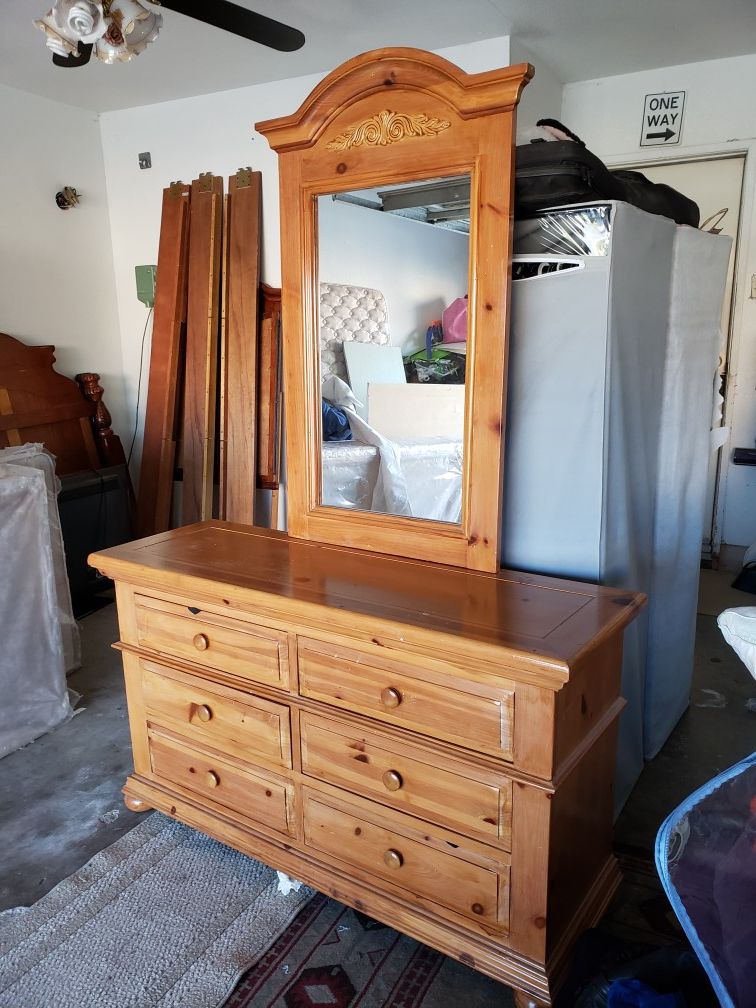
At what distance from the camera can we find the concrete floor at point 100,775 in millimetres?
1802

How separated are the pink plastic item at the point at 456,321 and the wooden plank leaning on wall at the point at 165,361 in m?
2.42

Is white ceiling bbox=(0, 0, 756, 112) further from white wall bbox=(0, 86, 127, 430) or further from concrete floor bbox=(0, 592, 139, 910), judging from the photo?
concrete floor bbox=(0, 592, 139, 910)

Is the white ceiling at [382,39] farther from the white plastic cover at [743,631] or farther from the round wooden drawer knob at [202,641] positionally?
the white plastic cover at [743,631]

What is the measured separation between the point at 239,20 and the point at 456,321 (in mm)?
1251

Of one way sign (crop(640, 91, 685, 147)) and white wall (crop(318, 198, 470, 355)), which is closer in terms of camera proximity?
white wall (crop(318, 198, 470, 355))

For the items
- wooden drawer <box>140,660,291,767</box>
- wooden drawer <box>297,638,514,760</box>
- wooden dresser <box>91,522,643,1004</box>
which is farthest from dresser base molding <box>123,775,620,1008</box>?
wooden drawer <box>297,638,514,760</box>

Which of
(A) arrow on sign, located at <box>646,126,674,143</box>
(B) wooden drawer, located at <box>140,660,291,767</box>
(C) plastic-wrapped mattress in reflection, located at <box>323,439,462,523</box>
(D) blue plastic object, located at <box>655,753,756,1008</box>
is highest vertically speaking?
(A) arrow on sign, located at <box>646,126,674,143</box>

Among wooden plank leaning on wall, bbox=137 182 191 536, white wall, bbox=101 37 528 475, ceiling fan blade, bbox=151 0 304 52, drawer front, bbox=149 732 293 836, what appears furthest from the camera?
wooden plank leaning on wall, bbox=137 182 191 536

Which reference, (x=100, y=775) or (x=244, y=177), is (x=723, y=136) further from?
(x=100, y=775)

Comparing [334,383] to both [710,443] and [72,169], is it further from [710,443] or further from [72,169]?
[72,169]

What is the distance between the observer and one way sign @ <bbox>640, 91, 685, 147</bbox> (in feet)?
11.3

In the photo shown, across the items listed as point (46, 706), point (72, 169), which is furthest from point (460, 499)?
point (72, 169)

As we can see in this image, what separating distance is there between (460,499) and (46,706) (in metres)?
1.69

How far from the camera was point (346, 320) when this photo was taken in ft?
5.78
